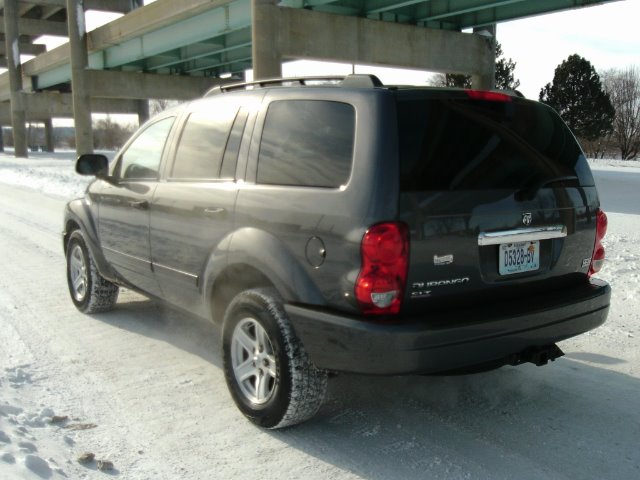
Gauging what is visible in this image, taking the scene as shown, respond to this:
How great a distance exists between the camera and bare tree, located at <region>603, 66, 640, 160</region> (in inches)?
2406

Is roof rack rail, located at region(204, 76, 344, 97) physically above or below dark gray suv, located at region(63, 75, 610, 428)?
above

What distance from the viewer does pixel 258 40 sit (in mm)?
16234

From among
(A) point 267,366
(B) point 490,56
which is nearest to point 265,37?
(B) point 490,56

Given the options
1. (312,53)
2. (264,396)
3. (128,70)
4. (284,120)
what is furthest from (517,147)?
(128,70)

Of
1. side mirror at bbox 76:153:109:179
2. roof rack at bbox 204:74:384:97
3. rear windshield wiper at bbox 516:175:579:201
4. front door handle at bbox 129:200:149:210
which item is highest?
→ roof rack at bbox 204:74:384:97

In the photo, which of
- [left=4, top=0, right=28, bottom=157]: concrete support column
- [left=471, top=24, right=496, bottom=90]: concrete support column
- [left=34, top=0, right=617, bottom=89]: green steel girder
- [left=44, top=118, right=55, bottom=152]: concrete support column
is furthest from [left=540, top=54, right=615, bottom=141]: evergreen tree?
[left=44, top=118, right=55, bottom=152]: concrete support column

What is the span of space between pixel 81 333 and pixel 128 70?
32.0 m

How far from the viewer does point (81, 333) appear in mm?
4855

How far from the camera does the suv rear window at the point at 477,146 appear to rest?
2.89 m

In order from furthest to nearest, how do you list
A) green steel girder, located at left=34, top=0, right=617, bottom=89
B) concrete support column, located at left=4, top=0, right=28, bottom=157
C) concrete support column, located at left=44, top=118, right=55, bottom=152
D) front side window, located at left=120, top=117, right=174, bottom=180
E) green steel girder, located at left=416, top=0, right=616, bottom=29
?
concrete support column, located at left=44, top=118, right=55, bottom=152 → concrete support column, located at left=4, top=0, right=28, bottom=157 → green steel girder, located at left=34, top=0, right=617, bottom=89 → green steel girder, located at left=416, top=0, right=616, bottom=29 → front side window, located at left=120, top=117, right=174, bottom=180

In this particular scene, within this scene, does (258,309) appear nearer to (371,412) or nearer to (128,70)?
(371,412)

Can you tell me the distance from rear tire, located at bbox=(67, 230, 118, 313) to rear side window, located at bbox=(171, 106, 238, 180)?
5.46ft

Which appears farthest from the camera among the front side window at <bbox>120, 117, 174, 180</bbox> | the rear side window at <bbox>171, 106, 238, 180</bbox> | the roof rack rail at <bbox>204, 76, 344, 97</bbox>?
the front side window at <bbox>120, 117, 174, 180</bbox>

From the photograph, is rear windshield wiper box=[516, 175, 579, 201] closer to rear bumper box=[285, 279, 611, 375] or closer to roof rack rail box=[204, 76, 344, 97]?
rear bumper box=[285, 279, 611, 375]
